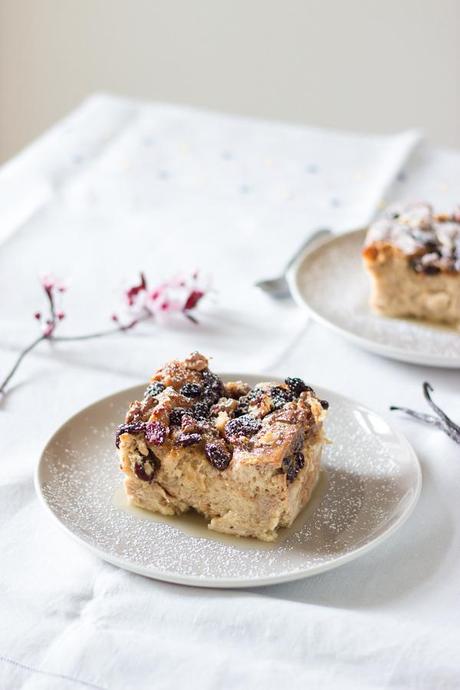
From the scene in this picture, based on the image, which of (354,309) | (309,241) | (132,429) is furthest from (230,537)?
(309,241)

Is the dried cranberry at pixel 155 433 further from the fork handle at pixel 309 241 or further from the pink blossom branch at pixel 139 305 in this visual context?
the fork handle at pixel 309 241

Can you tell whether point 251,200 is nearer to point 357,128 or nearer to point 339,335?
point 339,335

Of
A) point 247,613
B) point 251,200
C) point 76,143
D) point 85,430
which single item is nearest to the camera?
point 247,613

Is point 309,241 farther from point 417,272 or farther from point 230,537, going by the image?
point 230,537

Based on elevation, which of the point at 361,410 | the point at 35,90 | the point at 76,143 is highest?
the point at 361,410

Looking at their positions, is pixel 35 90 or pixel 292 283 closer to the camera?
pixel 292 283

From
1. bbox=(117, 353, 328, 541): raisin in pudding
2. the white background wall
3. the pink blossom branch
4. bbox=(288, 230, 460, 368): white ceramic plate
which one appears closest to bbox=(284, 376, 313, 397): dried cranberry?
A: bbox=(117, 353, 328, 541): raisin in pudding

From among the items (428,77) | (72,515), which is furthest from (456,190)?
(428,77)
